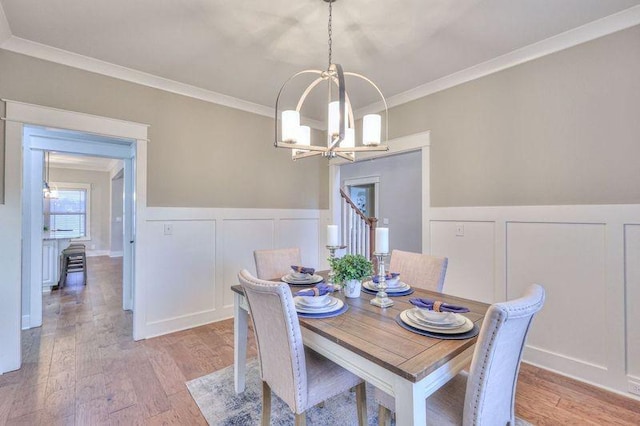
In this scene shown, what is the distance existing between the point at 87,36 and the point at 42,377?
2573 mm

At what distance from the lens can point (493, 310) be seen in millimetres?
958

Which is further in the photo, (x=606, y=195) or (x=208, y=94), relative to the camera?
(x=208, y=94)

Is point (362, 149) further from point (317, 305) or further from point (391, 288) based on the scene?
point (317, 305)

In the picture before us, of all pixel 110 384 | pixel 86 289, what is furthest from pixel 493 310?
pixel 86 289

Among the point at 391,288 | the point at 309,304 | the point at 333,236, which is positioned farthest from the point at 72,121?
the point at 391,288

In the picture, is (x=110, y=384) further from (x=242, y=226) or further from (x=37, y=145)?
(x=37, y=145)

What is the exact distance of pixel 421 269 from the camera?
2.16 meters

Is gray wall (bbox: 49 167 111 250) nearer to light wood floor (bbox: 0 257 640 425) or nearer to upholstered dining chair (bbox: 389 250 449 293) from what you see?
light wood floor (bbox: 0 257 640 425)

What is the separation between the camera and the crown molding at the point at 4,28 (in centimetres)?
197

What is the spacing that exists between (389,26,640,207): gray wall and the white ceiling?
0.84 feet

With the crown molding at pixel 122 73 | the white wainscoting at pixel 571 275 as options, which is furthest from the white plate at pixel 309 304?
the crown molding at pixel 122 73

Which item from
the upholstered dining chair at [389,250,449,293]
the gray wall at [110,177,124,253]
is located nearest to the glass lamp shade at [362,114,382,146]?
the upholstered dining chair at [389,250,449,293]

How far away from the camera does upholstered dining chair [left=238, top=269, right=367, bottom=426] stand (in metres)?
1.24

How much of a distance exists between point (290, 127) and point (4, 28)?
2205mm
